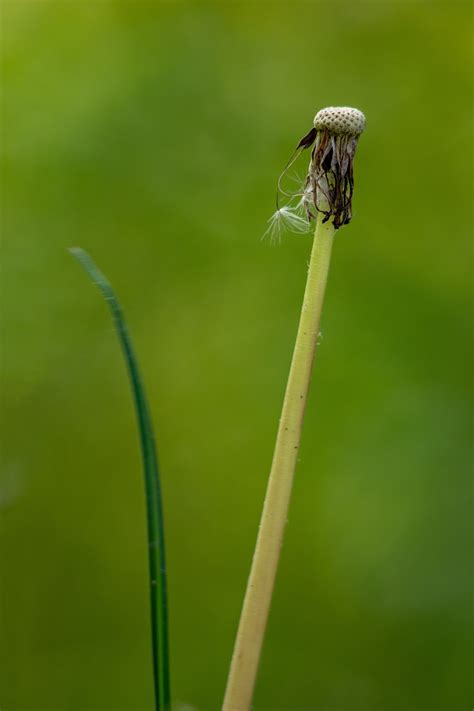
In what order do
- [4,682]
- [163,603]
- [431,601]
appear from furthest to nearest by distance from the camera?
[431,601]
[4,682]
[163,603]

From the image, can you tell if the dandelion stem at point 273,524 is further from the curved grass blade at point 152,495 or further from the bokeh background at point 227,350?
the bokeh background at point 227,350

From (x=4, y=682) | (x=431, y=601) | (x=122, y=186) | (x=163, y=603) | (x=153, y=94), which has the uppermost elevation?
(x=153, y=94)

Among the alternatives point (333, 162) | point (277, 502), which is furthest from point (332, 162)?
point (277, 502)

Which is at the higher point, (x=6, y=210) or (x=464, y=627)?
(x=6, y=210)

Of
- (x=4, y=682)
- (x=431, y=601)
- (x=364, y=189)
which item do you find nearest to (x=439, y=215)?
(x=364, y=189)

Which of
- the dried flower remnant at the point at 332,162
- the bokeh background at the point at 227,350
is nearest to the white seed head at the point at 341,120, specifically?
the dried flower remnant at the point at 332,162

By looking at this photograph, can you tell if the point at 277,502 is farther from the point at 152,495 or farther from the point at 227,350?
the point at 227,350

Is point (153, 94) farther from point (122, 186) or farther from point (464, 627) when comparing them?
point (464, 627)
